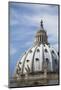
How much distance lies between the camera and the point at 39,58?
85.5 inches

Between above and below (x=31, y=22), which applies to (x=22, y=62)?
below

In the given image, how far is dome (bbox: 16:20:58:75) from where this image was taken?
2141 millimetres

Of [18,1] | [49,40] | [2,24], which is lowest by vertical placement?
[49,40]

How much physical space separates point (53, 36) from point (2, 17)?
0.49 meters

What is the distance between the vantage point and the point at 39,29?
217 cm

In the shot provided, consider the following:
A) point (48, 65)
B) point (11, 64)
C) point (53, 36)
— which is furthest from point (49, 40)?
point (11, 64)

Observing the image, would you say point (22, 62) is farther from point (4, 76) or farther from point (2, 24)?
point (2, 24)

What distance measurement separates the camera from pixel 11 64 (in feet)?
6.92

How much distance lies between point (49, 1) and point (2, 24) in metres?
0.48

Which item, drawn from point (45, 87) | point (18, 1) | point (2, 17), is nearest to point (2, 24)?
point (2, 17)

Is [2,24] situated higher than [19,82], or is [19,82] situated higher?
[2,24]

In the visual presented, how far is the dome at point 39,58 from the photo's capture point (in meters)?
2.14

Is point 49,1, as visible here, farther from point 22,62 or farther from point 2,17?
point 22,62

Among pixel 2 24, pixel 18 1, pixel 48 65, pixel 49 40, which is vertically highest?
pixel 18 1
